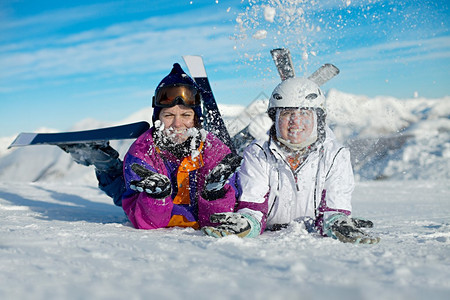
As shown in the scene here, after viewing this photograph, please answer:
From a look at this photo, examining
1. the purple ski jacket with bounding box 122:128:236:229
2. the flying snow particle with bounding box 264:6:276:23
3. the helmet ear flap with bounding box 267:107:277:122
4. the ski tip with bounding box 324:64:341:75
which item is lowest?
the purple ski jacket with bounding box 122:128:236:229

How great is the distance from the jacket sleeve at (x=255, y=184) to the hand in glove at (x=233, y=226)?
126mm

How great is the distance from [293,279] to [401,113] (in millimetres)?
20282

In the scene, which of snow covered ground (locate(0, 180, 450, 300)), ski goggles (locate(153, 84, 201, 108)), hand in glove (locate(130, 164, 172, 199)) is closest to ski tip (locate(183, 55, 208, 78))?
ski goggles (locate(153, 84, 201, 108))

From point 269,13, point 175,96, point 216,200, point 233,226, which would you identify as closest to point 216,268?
point 233,226

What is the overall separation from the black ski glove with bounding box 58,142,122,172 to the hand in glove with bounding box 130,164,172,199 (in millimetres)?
1497

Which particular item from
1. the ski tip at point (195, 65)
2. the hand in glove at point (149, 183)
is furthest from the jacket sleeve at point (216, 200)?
the ski tip at point (195, 65)

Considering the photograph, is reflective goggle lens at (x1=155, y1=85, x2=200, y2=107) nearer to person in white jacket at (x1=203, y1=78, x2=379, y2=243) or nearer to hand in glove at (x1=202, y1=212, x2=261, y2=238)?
person in white jacket at (x1=203, y1=78, x2=379, y2=243)

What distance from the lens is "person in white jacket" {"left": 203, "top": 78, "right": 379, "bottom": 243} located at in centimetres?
288

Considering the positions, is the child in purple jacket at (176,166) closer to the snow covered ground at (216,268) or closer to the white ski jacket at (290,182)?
the white ski jacket at (290,182)

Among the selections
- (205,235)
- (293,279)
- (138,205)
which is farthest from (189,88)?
(293,279)

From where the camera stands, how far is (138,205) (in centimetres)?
290

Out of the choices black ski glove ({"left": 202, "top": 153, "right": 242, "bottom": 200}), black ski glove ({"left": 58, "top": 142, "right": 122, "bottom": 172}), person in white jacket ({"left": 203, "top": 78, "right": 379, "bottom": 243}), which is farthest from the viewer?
black ski glove ({"left": 58, "top": 142, "right": 122, "bottom": 172})

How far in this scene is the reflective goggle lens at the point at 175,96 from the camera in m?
3.22

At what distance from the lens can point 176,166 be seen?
3.13 metres
